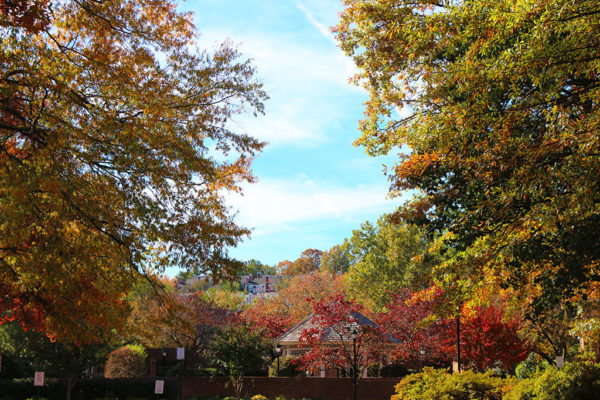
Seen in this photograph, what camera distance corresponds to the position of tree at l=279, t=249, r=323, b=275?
110m

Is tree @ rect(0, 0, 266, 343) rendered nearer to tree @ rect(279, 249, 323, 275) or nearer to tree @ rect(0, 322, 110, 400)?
tree @ rect(0, 322, 110, 400)

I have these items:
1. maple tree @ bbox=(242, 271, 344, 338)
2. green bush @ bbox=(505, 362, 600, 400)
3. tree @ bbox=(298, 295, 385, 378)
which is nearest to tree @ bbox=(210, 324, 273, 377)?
tree @ bbox=(298, 295, 385, 378)

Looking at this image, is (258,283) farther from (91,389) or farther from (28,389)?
(28,389)

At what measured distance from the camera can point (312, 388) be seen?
25719 millimetres

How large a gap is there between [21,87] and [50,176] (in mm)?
2067

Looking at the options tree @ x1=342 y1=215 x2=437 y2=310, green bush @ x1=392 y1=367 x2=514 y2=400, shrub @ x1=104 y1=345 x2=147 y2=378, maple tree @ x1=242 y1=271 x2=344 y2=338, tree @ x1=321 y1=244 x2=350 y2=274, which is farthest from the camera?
tree @ x1=321 y1=244 x2=350 y2=274

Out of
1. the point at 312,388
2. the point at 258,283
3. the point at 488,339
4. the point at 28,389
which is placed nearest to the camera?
the point at 488,339

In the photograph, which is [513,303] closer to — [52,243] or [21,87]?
[52,243]

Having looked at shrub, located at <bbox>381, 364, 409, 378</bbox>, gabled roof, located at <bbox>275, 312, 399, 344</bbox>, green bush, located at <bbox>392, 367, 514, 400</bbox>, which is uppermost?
gabled roof, located at <bbox>275, 312, 399, 344</bbox>

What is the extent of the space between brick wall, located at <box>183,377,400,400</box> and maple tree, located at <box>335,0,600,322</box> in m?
12.6

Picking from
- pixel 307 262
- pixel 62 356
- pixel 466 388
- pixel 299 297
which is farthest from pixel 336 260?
pixel 466 388

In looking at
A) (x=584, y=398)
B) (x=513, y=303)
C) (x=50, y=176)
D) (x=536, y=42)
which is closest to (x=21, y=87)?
(x=50, y=176)

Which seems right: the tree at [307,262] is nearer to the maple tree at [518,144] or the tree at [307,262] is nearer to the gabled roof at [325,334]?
the gabled roof at [325,334]

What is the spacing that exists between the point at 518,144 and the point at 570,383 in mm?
4346
